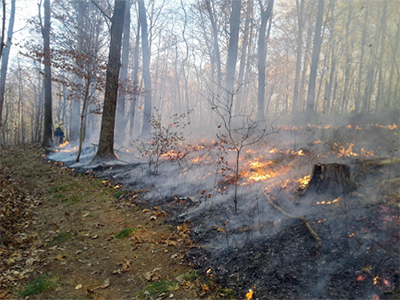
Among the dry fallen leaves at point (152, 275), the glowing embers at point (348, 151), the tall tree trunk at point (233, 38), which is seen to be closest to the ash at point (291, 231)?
the dry fallen leaves at point (152, 275)

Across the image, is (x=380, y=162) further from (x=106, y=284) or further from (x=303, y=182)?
(x=106, y=284)

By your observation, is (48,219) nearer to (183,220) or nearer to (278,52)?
(183,220)

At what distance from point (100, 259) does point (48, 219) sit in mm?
2487

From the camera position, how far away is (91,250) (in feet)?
14.2

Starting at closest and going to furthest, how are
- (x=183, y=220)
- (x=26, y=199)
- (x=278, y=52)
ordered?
(x=183, y=220)
(x=26, y=199)
(x=278, y=52)

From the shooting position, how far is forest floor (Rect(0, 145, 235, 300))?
324 cm

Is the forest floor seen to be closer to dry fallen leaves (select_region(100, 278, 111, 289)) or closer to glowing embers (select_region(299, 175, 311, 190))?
dry fallen leaves (select_region(100, 278, 111, 289))

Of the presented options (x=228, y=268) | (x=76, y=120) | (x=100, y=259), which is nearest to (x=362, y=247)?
(x=228, y=268)

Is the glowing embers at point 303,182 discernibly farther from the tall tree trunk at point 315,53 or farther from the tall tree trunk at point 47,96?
the tall tree trunk at point 47,96

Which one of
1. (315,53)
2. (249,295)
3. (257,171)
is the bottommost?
(249,295)

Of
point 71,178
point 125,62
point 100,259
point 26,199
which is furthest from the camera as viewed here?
point 125,62

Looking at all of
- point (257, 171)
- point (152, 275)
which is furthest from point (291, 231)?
point (257, 171)

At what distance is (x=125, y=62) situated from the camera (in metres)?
16.8


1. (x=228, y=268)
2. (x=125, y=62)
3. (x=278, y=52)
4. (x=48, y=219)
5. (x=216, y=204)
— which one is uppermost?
(x=278, y=52)
